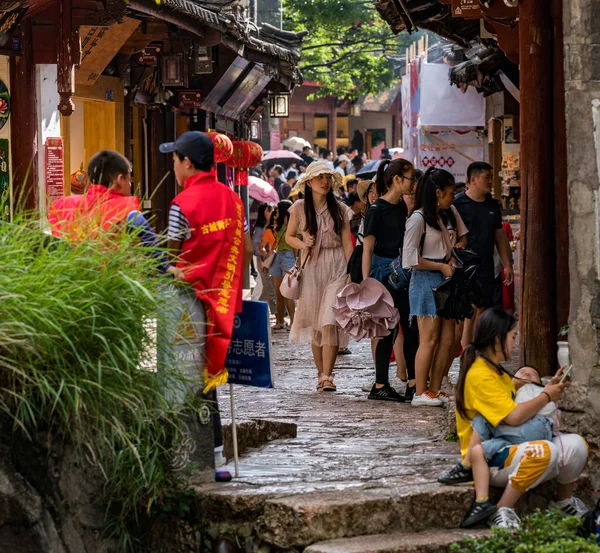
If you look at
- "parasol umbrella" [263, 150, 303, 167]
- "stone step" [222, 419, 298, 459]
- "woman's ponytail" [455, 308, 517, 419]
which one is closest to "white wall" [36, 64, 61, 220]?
"stone step" [222, 419, 298, 459]

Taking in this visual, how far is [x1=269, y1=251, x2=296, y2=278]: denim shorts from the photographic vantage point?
16062mm

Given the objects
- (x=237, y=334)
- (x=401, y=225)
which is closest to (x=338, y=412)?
(x=401, y=225)

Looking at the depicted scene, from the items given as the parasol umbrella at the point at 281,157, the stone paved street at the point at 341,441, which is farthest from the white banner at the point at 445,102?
the parasol umbrella at the point at 281,157

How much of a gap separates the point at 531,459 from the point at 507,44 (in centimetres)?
490

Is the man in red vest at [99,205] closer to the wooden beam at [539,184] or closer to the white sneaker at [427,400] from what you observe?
the wooden beam at [539,184]

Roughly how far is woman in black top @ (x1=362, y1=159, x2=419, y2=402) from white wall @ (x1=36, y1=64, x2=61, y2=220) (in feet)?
14.0

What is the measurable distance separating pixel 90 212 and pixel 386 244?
14.2ft

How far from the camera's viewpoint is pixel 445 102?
21.6 metres

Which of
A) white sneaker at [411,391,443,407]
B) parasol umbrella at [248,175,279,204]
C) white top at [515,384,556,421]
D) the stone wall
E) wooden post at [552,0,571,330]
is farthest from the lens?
parasol umbrella at [248,175,279,204]

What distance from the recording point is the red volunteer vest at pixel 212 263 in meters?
6.62

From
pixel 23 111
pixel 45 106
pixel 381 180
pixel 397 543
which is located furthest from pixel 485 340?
pixel 45 106

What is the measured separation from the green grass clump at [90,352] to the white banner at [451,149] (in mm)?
15909

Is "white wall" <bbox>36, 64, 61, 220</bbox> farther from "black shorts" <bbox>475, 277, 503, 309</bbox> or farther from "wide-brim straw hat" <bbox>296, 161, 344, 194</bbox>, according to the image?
"black shorts" <bbox>475, 277, 503, 309</bbox>

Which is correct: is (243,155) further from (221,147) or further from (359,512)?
(359,512)
